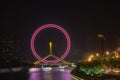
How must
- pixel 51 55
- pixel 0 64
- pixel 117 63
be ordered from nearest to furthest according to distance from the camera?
pixel 117 63 < pixel 0 64 < pixel 51 55

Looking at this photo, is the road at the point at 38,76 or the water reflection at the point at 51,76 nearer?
the water reflection at the point at 51,76

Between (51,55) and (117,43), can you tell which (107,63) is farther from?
(51,55)

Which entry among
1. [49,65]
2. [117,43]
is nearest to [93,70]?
[117,43]

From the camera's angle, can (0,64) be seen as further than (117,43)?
Yes

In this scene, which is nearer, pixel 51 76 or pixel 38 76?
pixel 51 76

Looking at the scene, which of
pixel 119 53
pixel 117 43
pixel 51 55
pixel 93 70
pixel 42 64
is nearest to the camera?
pixel 93 70

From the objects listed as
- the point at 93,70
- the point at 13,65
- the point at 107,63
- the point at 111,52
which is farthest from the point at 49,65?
the point at 93,70

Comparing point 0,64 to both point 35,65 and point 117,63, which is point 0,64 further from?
point 117,63

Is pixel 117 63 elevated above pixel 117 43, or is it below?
below

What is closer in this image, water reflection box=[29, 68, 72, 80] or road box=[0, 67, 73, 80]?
water reflection box=[29, 68, 72, 80]
